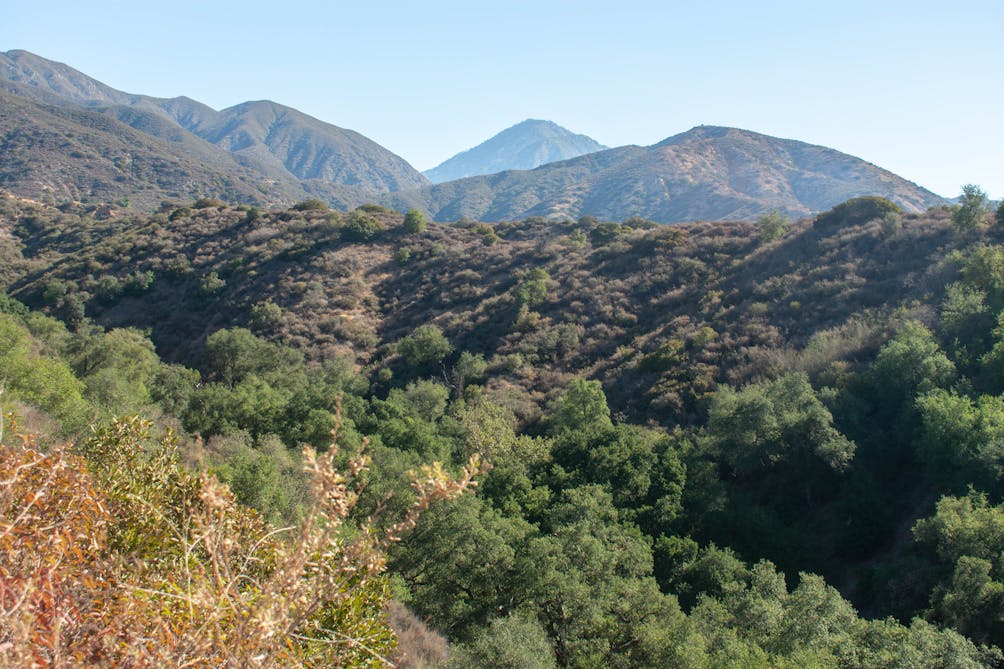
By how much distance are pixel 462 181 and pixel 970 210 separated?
154 meters

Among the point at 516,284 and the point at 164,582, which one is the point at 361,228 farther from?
the point at 164,582

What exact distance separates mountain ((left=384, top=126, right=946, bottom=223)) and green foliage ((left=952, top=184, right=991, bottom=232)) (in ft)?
224

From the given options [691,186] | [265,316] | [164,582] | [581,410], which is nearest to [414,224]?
[265,316]

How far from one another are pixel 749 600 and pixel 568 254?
3920 centimetres

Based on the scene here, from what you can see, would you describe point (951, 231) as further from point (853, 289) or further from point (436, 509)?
point (436, 509)

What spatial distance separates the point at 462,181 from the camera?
175 meters

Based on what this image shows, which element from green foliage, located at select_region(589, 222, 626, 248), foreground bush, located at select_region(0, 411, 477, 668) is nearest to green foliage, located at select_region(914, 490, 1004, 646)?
foreground bush, located at select_region(0, 411, 477, 668)

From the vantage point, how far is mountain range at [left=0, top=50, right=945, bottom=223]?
8756 centimetres

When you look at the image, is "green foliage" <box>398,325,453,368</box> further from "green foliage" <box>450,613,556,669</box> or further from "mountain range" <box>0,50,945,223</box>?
"mountain range" <box>0,50,945,223</box>

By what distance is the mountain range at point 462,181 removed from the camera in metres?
87.6

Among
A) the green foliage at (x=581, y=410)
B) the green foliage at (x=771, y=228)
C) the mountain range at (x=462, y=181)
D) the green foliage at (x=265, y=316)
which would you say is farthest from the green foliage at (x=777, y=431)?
the mountain range at (x=462, y=181)

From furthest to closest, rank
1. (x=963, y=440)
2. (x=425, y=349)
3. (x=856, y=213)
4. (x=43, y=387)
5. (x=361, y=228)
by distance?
(x=361, y=228) < (x=856, y=213) < (x=425, y=349) < (x=43, y=387) < (x=963, y=440)

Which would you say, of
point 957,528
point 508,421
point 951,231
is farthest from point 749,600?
point 951,231

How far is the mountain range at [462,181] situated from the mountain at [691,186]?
0.37 m
